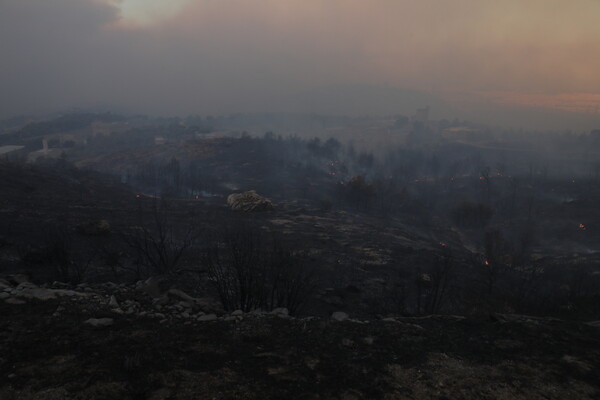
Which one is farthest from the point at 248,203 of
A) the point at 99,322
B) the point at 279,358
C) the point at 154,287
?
the point at 279,358

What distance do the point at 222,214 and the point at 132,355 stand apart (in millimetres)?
46169

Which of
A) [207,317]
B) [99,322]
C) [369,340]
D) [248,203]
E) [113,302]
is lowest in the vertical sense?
[248,203]

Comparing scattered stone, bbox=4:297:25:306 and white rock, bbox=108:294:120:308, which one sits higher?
scattered stone, bbox=4:297:25:306

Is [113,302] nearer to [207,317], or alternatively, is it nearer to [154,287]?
[154,287]

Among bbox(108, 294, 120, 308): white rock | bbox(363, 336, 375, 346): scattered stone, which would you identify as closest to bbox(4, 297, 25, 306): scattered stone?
bbox(108, 294, 120, 308): white rock

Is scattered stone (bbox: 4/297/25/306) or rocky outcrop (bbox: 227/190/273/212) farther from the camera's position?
rocky outcrop (bbox: 227/190/273/212)

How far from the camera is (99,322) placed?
326 inches

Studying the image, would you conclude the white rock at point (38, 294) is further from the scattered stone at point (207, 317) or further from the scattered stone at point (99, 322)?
the scattered stone at point (207, 317)

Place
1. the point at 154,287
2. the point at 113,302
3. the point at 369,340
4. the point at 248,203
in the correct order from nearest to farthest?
the point at 369,340 < the point at 113,302 < the point at 154,287 < the point at 248,203

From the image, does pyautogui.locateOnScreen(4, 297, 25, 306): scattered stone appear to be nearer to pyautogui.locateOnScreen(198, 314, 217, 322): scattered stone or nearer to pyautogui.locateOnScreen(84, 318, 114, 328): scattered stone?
pyautogui.locateOnScreen(84, 318, 114, 328): scattered stone

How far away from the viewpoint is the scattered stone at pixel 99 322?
818 centimetres

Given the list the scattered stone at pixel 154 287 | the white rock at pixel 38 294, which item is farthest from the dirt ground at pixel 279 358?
the scattered stone at pixel 154 287

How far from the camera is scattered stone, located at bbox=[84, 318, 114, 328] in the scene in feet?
26.8

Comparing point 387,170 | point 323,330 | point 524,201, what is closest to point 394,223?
point 524,201
